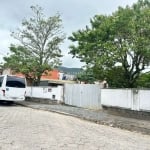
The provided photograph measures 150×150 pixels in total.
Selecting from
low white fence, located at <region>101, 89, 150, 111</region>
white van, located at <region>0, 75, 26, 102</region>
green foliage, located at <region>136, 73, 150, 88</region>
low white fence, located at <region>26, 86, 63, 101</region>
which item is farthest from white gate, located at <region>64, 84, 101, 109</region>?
green foliage, located at <region>136, 73, 150, 88</region>

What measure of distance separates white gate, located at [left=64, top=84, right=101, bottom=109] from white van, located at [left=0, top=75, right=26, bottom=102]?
4.06 metres

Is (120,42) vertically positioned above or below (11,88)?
above

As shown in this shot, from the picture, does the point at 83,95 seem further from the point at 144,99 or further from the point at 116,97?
the point at 144,99

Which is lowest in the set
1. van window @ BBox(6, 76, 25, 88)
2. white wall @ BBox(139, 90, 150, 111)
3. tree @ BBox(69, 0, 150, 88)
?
white wall @ BBox(139, 90, 150, 111)

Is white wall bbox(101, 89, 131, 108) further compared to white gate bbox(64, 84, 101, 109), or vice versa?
white gate bbox(64, 84, 101, 109)

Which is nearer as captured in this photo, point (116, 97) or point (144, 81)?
point (116, 97)

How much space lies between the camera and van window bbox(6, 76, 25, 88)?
1310 inches

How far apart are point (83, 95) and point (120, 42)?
5.76 m

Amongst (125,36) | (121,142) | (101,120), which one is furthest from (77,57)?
(121,142)

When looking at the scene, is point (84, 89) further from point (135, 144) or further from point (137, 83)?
point (135, 144)

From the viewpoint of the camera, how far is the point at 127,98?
24406 mm

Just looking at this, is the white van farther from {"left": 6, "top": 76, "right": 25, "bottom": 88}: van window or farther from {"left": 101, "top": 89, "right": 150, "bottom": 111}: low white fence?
{"left": 101, "top": 89, "right": 150, "bottom": 111}: low white fence

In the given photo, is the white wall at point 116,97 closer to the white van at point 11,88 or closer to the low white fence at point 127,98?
the low white fence at point 127,98

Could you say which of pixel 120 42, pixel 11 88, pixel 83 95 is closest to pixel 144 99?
pixel 120 42
